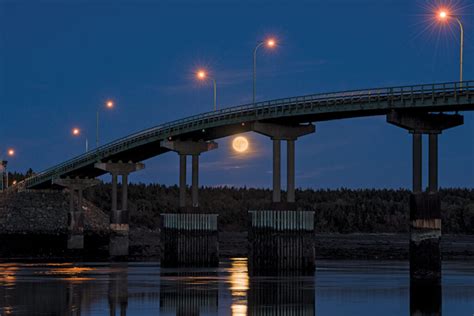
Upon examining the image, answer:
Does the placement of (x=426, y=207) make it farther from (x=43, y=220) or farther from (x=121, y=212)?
(x=43, y=220)

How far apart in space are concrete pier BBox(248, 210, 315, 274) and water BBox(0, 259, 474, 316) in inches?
82.8

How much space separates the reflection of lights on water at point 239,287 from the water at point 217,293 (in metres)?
0.05

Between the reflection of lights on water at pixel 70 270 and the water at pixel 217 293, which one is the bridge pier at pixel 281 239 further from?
the reflection of lights on water at pixel 70 270

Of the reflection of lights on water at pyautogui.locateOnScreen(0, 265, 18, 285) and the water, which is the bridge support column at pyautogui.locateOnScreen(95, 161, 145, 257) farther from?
the water

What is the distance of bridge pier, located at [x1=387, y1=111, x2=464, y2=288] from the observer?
271 ft

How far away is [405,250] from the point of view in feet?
488

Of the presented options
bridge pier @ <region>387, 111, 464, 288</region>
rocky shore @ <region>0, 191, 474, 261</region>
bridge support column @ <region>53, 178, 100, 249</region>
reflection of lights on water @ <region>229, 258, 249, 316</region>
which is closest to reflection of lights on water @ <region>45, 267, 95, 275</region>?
reflection of lights on water @ <region>229, 258, 249, 316</region>

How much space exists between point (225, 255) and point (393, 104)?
177ft

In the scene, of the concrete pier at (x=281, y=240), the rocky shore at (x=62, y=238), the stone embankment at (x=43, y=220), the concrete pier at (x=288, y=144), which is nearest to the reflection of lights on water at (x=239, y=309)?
the concrete pier at (x=281, y=240)

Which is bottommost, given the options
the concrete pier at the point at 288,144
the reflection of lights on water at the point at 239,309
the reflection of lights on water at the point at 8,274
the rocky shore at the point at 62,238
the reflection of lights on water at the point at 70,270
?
the reflection of lights on water at the point at 239,309

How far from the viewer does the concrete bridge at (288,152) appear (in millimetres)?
83250

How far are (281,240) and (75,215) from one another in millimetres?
69096

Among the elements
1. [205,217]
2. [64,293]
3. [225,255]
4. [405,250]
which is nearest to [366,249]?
[405,250]

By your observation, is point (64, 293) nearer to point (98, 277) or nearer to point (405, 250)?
point (98, 277)
